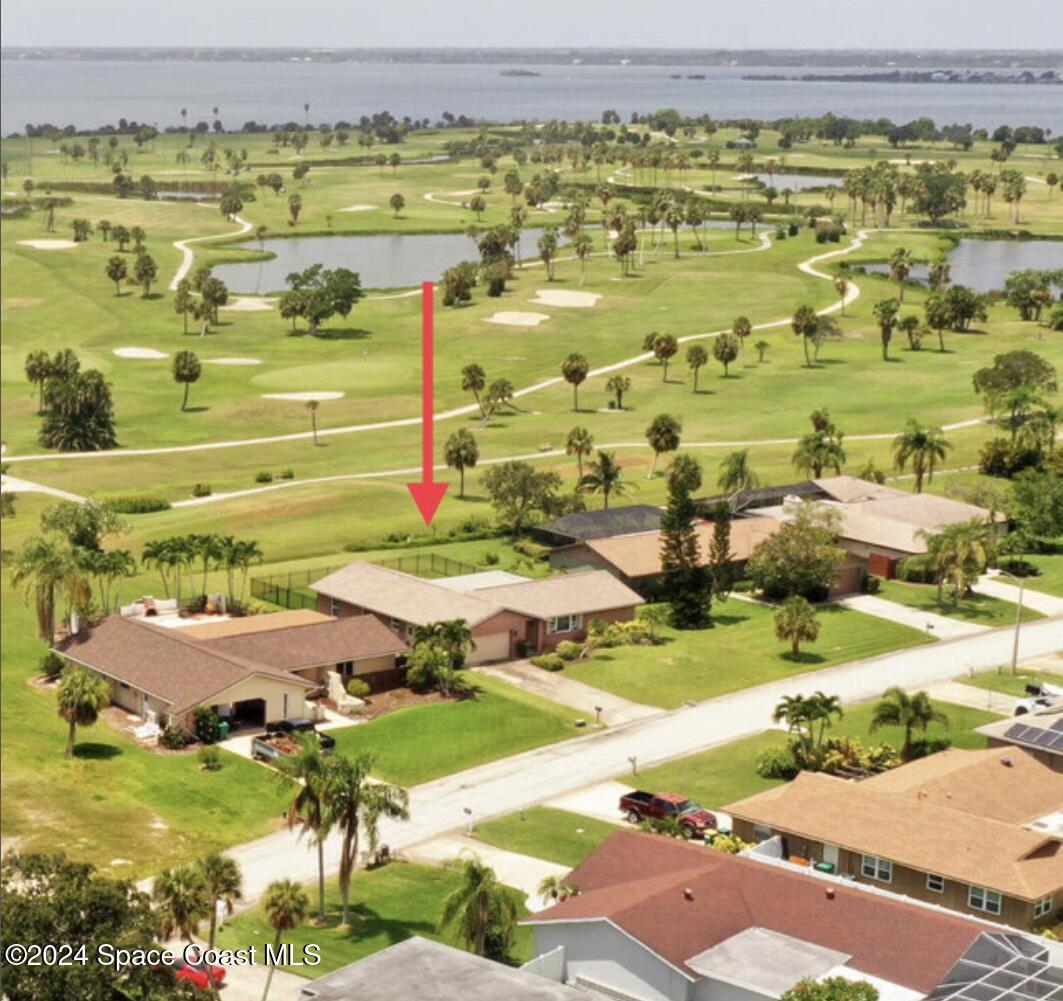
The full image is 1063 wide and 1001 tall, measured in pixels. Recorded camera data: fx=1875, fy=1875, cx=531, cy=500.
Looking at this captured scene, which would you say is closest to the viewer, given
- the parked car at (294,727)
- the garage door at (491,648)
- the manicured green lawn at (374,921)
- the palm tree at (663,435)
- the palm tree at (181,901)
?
the palm tree at (181,901)

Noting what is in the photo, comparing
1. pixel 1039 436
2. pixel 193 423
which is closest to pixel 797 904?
pixel 1039 436

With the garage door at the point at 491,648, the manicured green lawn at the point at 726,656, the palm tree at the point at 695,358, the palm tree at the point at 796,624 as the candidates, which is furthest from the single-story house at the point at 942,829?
the palm tree at the point at 695,358

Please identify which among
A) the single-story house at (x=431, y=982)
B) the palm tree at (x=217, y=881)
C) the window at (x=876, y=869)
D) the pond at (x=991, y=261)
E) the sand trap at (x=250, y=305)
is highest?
the pond at (x=991, y=261)

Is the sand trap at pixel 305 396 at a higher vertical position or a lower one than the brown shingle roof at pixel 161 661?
lower

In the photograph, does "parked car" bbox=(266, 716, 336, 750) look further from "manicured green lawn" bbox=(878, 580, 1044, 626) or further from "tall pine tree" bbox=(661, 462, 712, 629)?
"manicured green lawn" bbox=(878, 580, 1044, 626)

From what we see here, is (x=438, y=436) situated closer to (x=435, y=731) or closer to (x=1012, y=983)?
(x=435, y=731)

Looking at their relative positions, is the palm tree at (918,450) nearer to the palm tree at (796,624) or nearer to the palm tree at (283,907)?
the palm tree at (796,624)

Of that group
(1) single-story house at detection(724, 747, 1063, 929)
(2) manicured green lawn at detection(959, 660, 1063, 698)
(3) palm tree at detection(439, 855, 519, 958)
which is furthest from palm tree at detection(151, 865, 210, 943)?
(2) manicured green lawn at detection(959, 660, 1063, 698)
